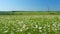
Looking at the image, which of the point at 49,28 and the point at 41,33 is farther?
the point at 49,28

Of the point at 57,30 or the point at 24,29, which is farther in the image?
the point at 57,30

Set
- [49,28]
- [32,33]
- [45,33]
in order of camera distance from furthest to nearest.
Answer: [49,28]
[32,33]
[45,33]

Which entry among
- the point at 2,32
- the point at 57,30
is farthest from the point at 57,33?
the point at 2,32

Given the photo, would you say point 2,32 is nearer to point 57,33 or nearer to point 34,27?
point 34,27

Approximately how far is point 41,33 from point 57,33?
392 millimetres

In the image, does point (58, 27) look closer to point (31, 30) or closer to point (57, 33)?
point (57, 33)

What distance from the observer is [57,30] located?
425 cm

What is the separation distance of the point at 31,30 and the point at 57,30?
62 cm

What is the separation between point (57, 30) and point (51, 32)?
16cm

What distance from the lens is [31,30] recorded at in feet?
14.2

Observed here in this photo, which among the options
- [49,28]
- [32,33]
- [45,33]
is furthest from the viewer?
[49,28]

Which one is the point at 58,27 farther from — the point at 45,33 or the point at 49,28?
the point at 45,33

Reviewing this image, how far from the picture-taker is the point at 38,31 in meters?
4.16

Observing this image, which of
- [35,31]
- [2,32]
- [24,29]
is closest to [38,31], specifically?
[35,31]
